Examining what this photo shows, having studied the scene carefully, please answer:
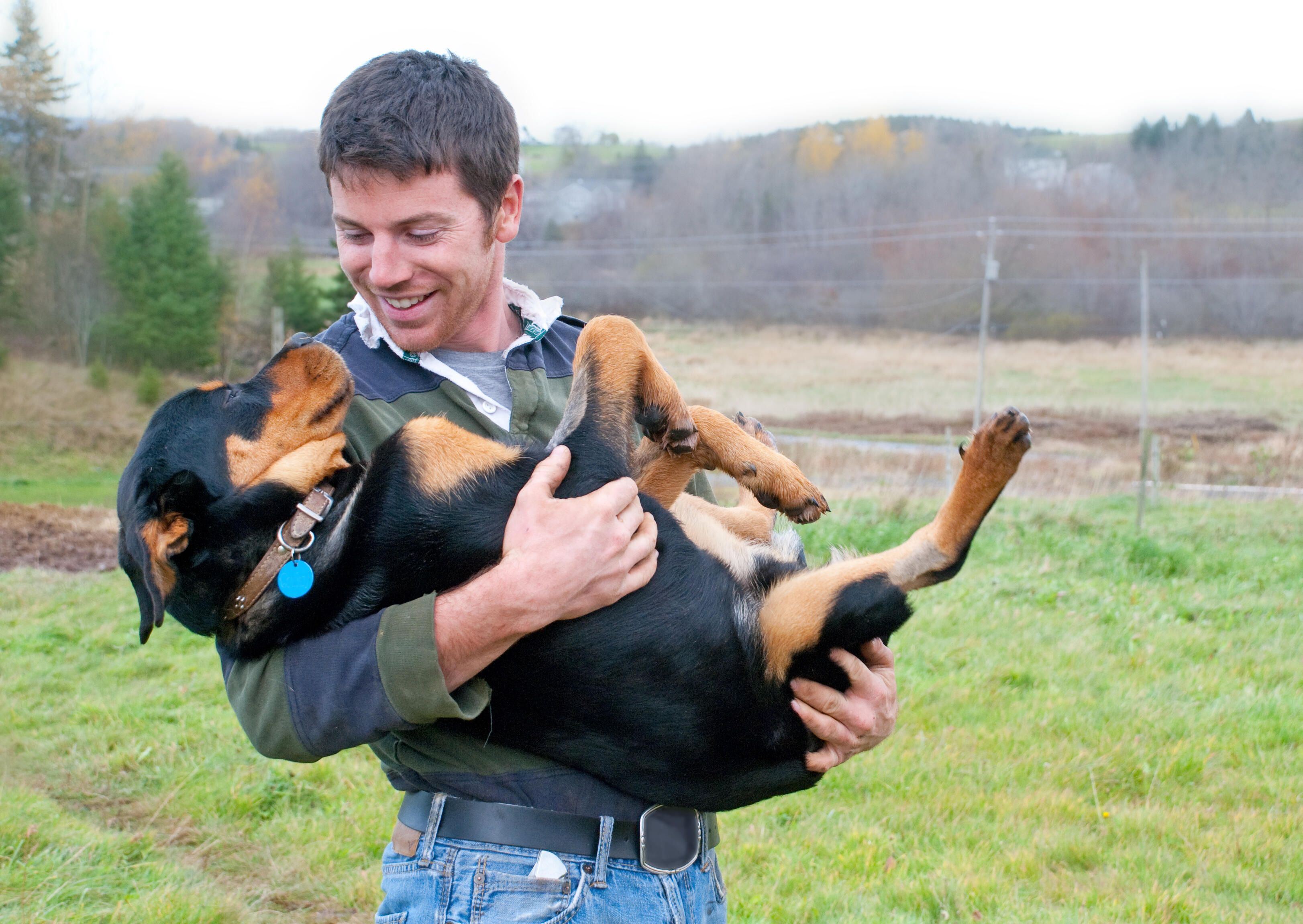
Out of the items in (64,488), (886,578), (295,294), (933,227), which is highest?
(933,227)

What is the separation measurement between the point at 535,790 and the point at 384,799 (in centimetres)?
346

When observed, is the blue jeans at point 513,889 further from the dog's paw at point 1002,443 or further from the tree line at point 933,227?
the tree line at point 933,227

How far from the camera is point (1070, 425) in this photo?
1278 inches

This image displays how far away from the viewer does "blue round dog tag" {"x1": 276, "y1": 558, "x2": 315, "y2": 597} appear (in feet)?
7.04

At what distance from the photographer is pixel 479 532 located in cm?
221

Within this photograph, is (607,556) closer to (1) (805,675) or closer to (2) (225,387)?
(1) (805,675)

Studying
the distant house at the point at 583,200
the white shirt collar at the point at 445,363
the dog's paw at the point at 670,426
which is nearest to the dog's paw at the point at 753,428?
the dog's paw at the point at 670,426

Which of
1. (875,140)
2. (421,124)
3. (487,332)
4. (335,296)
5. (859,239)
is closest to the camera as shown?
(421,124)

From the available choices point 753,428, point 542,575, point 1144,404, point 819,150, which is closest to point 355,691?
point 542,575

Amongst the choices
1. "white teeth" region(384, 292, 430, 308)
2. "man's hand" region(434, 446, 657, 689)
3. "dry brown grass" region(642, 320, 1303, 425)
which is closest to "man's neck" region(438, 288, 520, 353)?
"white teeth" region(384, 292, 430, 308)

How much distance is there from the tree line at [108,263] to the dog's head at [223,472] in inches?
1397

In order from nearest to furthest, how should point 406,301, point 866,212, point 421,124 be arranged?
point 421,124, point 406,301, point 866,212

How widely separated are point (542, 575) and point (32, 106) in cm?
5160

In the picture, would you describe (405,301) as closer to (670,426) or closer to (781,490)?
(670,426)
